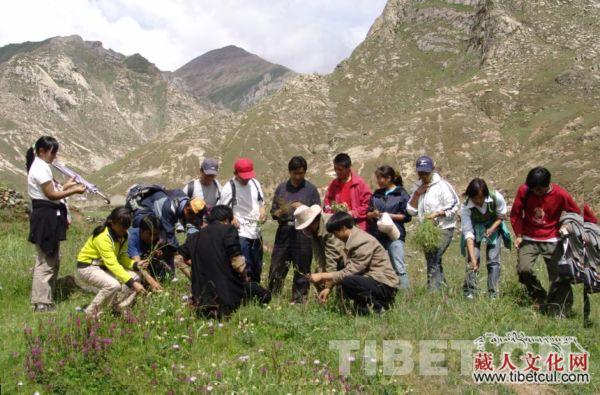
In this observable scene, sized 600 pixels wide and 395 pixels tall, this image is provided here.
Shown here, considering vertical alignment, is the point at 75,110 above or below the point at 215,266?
above

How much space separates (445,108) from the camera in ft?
232

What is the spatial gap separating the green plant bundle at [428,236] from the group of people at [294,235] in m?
0.10

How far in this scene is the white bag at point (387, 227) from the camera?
687cm

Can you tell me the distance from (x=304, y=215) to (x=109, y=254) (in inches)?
92.5

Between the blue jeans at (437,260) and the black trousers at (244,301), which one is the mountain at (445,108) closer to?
the blue jeans at (437,260)

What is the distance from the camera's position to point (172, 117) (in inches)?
7574

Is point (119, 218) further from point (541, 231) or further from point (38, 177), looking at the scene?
point (541, 231)

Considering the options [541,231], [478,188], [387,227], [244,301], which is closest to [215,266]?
[244,301]

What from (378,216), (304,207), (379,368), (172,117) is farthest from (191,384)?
(172,117)

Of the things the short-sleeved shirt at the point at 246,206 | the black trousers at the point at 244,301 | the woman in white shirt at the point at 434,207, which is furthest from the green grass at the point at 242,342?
the short-sleeved shirt at the point at 246,206

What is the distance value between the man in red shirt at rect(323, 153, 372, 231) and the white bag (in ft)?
0.95

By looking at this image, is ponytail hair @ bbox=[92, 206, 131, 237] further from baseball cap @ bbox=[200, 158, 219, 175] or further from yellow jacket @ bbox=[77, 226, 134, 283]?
baseball cap @ bbox=[200, 158, 219, 175]

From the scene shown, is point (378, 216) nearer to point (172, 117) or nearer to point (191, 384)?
point (191, 384)

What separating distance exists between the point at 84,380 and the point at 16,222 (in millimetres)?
12112
